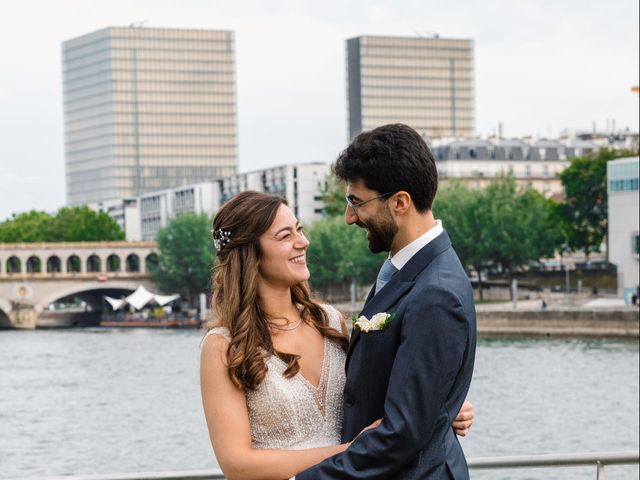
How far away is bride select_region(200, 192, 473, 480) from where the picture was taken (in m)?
3.41

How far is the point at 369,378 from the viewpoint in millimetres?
3287

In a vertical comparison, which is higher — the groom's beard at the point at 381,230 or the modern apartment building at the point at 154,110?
the modern apartment building at the point at 154,110

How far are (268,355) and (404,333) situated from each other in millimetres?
470

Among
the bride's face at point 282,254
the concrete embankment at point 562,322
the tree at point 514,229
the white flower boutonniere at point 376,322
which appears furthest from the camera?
the tree at point 514,229

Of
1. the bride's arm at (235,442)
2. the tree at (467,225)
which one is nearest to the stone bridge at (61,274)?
the tree at (467,225)

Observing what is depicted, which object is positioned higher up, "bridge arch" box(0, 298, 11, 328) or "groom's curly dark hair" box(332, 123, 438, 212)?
"groom's curly dark hair" box(332, 123, 438, 212)

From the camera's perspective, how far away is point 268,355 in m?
3.52

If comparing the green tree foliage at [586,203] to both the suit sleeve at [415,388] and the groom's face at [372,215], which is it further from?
the suit sleeve at [415,388]

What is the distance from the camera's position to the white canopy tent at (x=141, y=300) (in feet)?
295

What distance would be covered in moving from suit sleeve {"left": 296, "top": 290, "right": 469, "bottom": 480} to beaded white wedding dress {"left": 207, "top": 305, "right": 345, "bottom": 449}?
36 cm

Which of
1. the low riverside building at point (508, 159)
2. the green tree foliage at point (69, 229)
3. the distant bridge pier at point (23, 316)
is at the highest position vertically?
the low riverside building at point (508, 159)

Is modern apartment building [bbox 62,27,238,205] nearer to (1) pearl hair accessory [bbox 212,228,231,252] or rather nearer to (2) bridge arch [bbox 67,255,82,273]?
(2) bridge arch [bbox 67,255,82,273]

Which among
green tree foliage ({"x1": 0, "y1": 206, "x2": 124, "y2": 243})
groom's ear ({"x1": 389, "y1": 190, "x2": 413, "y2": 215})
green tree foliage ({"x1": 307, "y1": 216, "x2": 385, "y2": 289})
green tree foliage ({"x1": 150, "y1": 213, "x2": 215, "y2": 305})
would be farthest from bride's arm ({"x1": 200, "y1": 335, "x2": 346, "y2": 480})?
green tree foliage ({"x1": 0, "y1": 206, "x2": 124, "y2": 243})

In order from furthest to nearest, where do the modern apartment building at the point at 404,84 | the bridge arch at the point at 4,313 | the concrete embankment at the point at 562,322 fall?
the modern apartment building at the point at 404,84
the bridge arch at the point at 4,313
the concrete embankment at the point at 562,322
